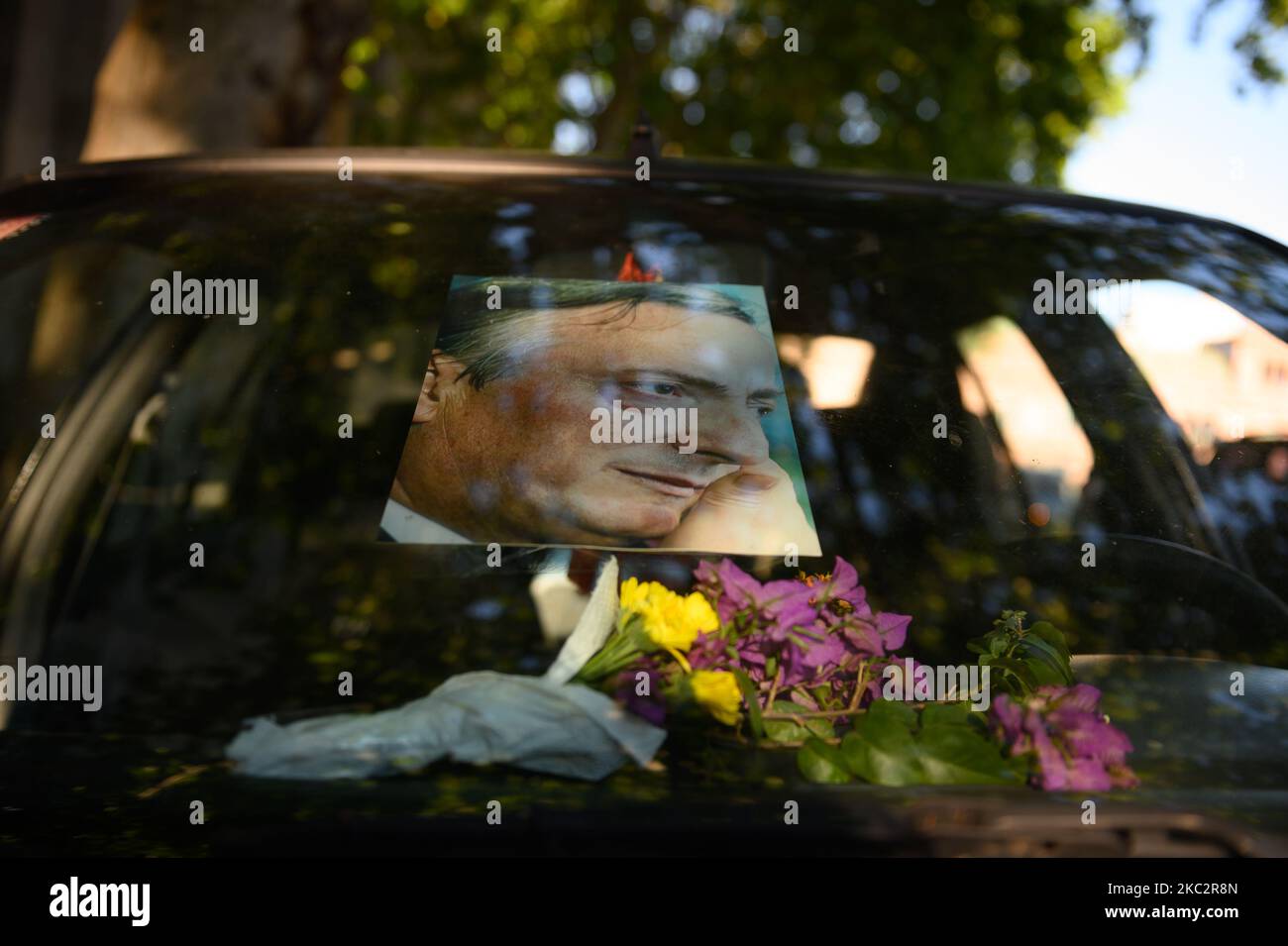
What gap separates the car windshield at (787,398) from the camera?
5.75 ft

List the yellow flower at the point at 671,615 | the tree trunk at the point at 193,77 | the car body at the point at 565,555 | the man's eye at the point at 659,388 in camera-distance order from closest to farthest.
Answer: the car body at the point at 565,555 → the yellow flower at the point at 671,615 → the man's eye at the point at 659,388 → the tree trunk at the point at 193,77

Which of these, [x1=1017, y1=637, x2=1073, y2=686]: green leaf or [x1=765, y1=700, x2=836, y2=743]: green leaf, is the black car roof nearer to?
[x1=1017, y1=637, x2=1073, y2=686]: green leaf

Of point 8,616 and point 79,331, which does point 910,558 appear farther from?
point 8,616

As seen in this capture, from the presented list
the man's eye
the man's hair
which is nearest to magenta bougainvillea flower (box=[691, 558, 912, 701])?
the man's eye

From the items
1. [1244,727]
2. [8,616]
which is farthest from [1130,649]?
[8,616]

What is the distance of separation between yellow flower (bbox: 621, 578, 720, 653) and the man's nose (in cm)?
18

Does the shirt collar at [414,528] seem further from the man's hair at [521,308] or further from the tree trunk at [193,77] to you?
the tree trunk at [193,77]

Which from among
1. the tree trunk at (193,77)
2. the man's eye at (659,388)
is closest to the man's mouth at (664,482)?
the man's eye at (659,388)

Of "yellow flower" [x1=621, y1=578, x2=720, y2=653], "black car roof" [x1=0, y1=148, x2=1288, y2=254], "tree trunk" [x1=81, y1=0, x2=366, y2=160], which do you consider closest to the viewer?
"yellow flower" [x1=621, y1=578, x2=720, y2=653]

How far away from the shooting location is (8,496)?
89.4 inches

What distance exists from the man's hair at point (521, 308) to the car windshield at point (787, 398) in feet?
0.20

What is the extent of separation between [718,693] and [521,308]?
59 cm

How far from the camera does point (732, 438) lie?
1716 mm

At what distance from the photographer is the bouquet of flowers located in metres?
1.46
